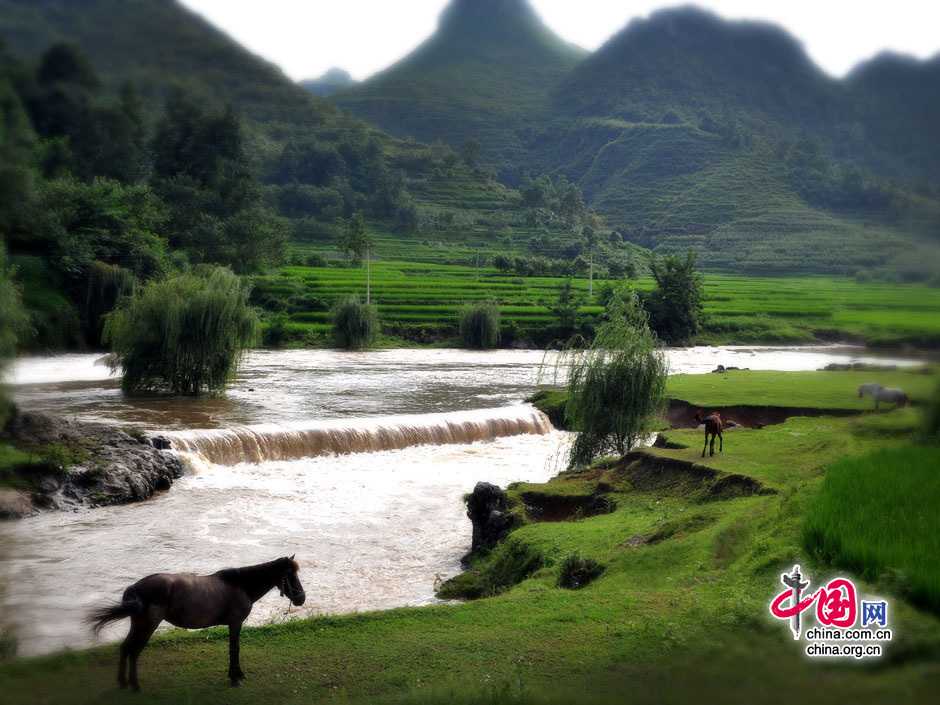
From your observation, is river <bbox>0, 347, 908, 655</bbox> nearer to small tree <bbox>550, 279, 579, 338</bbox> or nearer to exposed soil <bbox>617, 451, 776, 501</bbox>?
exposed soil <bbox>617, 451, 776, 501</bbox>

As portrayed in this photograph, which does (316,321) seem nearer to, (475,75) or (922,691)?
(922,691)

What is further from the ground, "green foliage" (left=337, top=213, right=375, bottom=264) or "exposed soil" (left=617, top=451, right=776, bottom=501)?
"green foliage" (left=337, top=213, right=375, bottom=264)

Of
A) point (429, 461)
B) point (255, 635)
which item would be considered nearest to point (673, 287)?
point (429, 461)

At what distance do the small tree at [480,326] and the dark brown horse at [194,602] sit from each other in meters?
48.4

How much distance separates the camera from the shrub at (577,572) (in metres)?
10.2

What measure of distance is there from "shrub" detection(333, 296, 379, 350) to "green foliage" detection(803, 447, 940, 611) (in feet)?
152

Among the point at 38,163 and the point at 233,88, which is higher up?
the point at 233,88

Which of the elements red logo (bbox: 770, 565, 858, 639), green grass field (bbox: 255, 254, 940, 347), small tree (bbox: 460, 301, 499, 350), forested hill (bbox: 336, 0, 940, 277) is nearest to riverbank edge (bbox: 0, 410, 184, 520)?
forested hill (bbox: 336, 0, 940, 277)

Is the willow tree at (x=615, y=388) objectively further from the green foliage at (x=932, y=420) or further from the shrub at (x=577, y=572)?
the green foliage at (x=932, y=420)

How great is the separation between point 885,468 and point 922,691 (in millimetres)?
2615

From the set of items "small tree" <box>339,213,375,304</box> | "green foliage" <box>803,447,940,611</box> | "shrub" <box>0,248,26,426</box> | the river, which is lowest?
the river

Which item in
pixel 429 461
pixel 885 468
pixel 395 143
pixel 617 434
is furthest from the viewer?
pixel 395 143

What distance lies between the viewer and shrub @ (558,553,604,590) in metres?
10.2

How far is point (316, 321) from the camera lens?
5675cm
